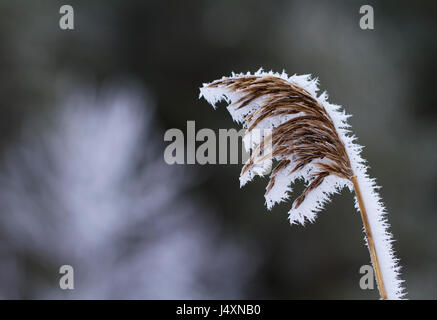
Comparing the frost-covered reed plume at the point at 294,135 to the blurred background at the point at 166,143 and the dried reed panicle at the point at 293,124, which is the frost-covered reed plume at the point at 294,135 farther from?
the blurred background at the point at 166,143

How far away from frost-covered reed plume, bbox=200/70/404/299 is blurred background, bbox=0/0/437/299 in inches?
86.0

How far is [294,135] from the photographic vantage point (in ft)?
1.54

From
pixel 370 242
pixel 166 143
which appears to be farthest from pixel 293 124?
pixel 166 143

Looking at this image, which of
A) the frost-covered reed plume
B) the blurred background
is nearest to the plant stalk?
the frost-covered reed plume

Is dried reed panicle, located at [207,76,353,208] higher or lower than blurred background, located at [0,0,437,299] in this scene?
lower

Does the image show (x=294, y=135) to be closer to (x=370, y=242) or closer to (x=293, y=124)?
(x=293, y=124)

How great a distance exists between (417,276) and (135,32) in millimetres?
2268

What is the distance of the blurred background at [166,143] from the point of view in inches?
105

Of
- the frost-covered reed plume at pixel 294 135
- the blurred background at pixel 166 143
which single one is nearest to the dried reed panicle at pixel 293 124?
the frost-covered reed plume at pixel 294 135

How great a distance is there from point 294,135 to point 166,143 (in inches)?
96.5

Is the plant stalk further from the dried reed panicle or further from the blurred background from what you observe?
the blurred background

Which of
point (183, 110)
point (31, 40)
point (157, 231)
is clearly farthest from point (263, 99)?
point (31, 40)

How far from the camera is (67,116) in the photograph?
2.91 m

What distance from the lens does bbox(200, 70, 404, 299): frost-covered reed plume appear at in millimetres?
448
